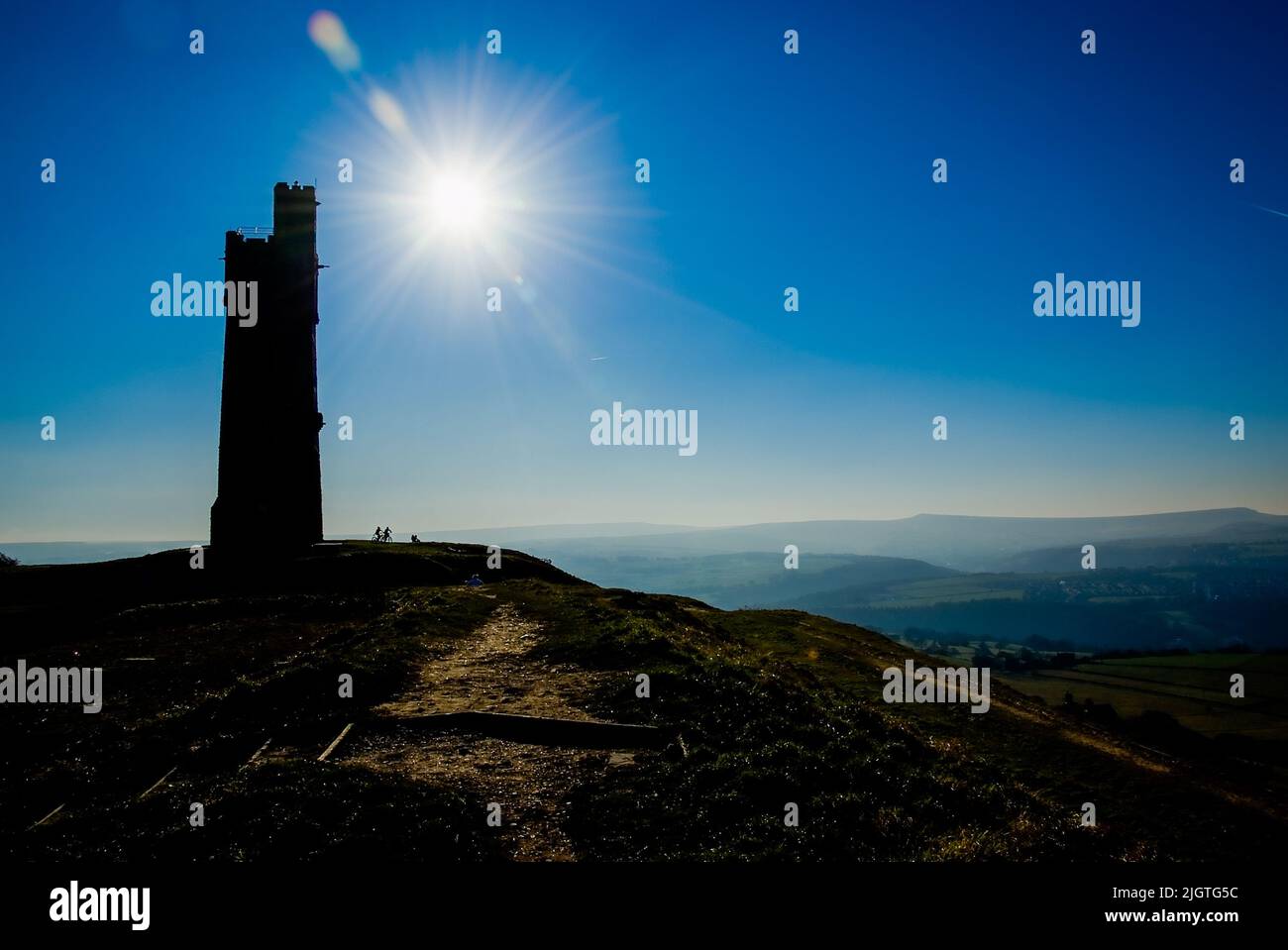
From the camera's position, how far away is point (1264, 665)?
94.1 metres

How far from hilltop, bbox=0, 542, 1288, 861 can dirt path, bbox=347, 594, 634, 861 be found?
0.24ft

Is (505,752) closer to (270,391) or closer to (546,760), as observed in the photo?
(546,760)

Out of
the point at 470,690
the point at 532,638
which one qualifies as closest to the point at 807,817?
the point at 470,690

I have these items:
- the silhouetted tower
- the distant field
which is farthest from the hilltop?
the distant field

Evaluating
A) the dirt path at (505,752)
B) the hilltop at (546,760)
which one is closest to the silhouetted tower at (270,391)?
the hilltop at (546,760)

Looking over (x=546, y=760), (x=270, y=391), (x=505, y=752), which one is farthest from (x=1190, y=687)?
(x=270, y=391)

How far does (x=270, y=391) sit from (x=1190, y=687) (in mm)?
98663

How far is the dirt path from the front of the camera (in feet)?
38.0

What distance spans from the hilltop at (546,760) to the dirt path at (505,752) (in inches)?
2.8

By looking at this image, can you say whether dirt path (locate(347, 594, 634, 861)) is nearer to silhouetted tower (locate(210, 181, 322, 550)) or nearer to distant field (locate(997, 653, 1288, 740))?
silhouetted tower (locate(210, 181, 322, 550))

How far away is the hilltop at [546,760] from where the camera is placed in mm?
10742

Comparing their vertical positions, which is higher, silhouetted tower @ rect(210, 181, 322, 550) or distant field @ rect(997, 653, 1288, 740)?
silhouetted tower @ rect(210, 181, 322, 550)

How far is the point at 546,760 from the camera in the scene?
14.3 metres

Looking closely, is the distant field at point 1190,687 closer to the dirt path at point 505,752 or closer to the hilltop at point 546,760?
the hilltop at point 546,760
